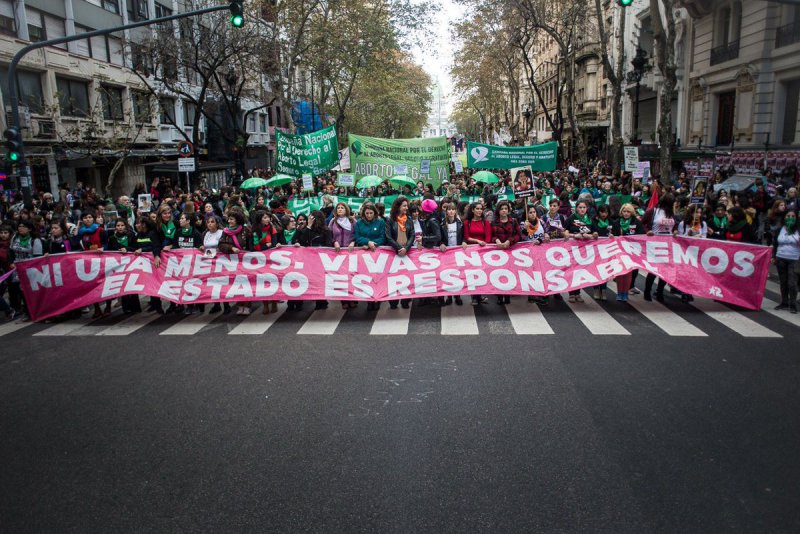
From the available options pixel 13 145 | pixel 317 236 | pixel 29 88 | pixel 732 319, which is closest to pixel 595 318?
pixel 732 319

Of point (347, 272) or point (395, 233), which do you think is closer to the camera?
point (347, 272)

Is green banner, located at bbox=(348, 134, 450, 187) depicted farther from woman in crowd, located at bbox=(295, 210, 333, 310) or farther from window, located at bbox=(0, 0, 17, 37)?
window, located at bbox=(0, 0, 17, 37)

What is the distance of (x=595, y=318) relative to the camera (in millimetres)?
8898

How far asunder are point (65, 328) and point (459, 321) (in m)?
6.00

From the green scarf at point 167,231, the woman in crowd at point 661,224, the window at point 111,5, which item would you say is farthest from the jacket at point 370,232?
the window at point 111,5

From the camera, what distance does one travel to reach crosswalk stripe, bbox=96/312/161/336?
9.02 metres

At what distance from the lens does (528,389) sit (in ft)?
20.2

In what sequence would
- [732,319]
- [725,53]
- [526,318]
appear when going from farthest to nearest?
[725,53] → [526,318] → [732,319]

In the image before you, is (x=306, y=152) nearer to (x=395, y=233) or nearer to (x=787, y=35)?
(x=395, y=233)

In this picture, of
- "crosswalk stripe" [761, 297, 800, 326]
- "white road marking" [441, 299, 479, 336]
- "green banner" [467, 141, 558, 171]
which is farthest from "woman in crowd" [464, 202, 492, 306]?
"green banner" [467, 141, 558, 171]

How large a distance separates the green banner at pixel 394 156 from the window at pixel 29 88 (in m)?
13.9

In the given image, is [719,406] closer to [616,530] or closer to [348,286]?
[616,530]

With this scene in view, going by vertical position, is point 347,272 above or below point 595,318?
above

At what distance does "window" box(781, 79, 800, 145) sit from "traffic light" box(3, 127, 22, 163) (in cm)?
2523
